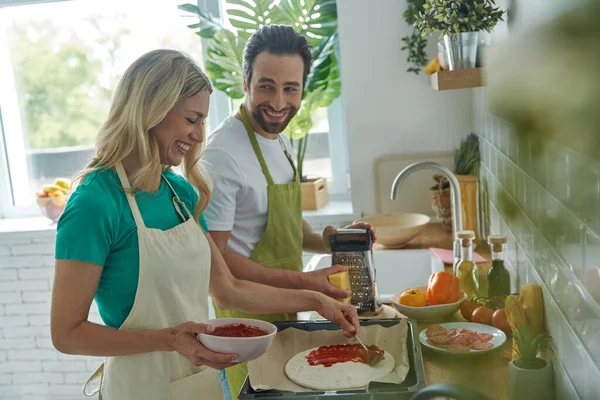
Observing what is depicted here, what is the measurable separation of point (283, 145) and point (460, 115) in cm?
122

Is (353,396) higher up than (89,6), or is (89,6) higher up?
(89,6)

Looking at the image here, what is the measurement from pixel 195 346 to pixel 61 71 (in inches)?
114

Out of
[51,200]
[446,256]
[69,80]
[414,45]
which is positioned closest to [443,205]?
[446,256]

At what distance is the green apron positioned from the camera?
1874 mm

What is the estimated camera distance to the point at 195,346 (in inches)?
51.6

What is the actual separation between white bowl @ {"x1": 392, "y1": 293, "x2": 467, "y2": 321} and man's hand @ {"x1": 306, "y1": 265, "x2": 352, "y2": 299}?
0.16 metres

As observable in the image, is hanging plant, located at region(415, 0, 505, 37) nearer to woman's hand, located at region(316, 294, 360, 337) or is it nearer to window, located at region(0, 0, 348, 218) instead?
woman's hand, located at region(316, 294, 360, 337)

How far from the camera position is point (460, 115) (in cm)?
302

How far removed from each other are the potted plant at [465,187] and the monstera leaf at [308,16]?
91 cm

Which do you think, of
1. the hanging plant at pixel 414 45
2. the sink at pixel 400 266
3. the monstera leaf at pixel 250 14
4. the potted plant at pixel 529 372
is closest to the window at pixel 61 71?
the monstera leaf at pixel 250 14

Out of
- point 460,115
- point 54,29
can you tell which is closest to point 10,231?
point 54,29

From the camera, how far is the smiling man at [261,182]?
5.89 ft

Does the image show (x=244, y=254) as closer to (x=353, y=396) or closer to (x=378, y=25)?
(x=353, y=396)

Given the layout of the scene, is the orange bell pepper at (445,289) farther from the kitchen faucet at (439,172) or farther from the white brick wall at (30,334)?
the white brick wall at (30,334)
